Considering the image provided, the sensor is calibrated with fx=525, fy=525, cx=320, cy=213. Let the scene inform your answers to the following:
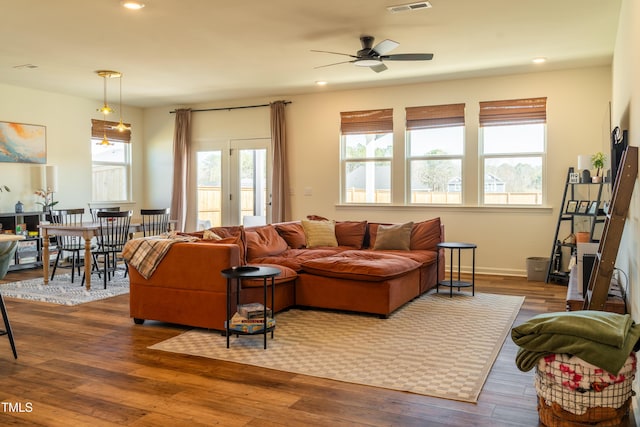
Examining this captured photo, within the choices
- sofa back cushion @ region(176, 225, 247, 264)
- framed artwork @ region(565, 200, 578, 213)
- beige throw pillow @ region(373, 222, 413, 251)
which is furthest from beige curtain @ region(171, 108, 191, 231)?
framed artwork @ region(565, 200, 578, 213)

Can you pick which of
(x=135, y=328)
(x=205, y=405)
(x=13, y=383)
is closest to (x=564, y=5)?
(x=205, y=405)

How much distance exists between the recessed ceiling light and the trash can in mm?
5296

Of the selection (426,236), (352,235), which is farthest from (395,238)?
(352,235)

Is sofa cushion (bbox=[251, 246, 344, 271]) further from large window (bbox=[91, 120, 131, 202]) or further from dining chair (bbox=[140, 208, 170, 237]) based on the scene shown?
large window (bbox=[91, 120, 131, 202])

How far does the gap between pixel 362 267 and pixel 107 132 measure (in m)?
6.11

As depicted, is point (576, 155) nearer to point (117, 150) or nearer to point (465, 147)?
point (465, 147)

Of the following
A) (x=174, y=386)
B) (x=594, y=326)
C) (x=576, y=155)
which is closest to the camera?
(x=594, y=326)

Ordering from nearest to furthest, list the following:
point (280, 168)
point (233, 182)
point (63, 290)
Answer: point (63, 290), point (280, 168), point (233, 182)

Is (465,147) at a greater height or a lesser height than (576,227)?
greater

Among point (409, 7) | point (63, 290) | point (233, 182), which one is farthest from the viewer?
point (233, 182)

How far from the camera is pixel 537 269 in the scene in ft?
21.7

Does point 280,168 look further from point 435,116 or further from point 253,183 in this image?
point 435,116

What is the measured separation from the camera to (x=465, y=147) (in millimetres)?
7234

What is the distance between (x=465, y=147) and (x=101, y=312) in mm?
5012
